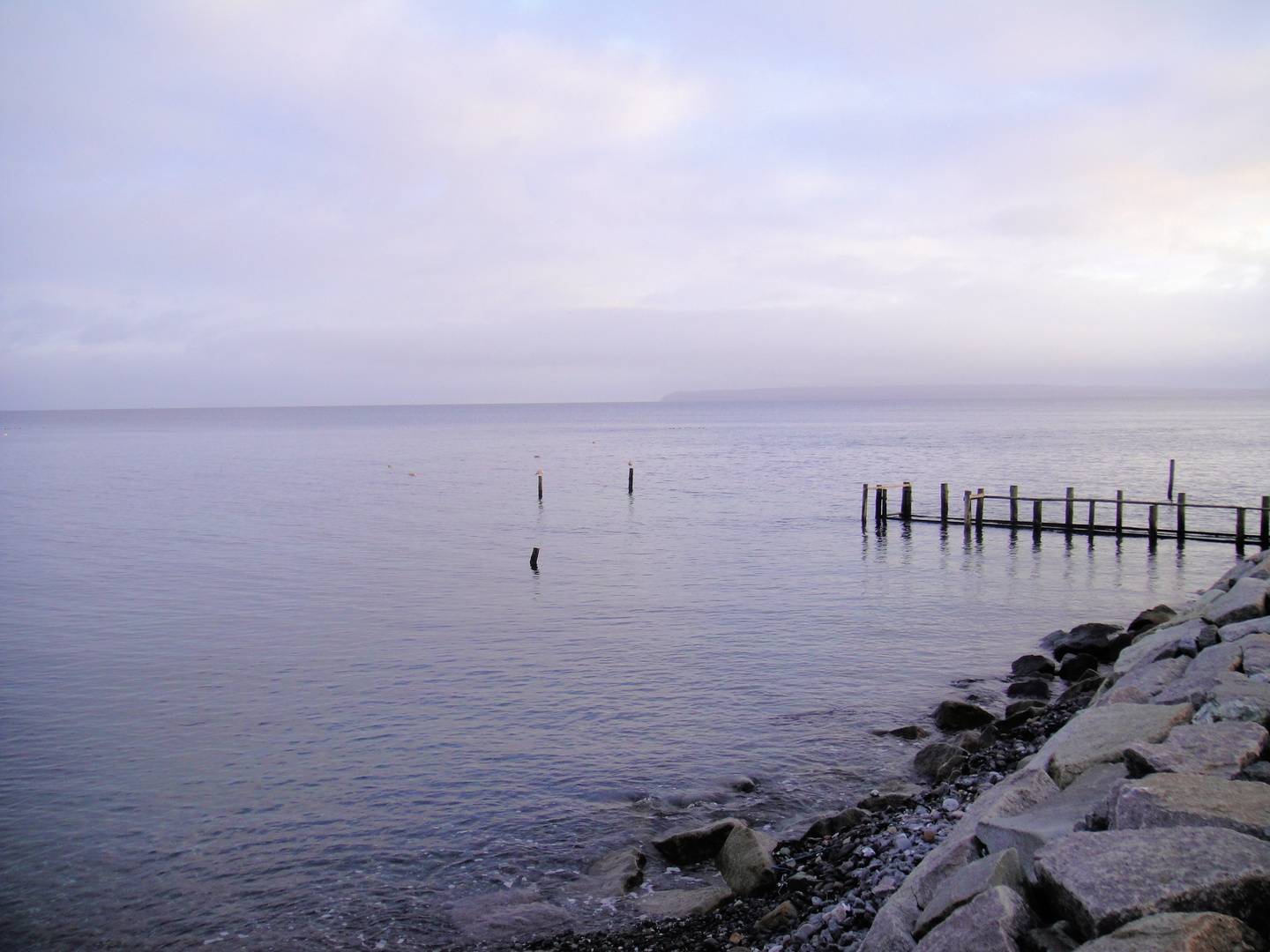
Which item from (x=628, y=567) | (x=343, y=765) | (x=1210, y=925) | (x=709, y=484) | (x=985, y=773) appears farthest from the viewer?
(x=709, y=484)

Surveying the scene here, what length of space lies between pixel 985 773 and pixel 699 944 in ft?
16.2

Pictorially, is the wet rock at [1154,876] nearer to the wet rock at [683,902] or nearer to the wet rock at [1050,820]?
the wet rock at [1050,820]

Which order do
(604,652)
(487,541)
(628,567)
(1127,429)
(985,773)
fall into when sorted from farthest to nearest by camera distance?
(1127,429)
(487,541)
(628,567)
(604,652)
(985,773)

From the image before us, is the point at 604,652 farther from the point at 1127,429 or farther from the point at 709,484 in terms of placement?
the point at 1127,429

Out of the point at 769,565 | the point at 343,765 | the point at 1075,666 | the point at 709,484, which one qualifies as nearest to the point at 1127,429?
the point at 709,484

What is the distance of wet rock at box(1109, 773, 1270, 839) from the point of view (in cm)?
491

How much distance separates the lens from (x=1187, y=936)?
389 cm

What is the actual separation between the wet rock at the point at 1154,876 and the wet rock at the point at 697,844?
5409 millimetres

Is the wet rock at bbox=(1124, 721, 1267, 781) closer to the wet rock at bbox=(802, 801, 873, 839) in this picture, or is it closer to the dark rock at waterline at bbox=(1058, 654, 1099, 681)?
the wet rock at bbox=(802, 801, 873, 839)

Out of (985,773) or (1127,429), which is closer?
(985,773)

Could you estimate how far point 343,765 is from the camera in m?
12.7

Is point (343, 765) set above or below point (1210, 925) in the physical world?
below

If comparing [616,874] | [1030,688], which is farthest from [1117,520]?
[616,874]

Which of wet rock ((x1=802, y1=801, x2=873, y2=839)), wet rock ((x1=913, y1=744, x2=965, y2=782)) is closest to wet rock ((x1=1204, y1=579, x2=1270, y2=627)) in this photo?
wet rock ((x1=913, y1=744, x2=965, y2=782))
